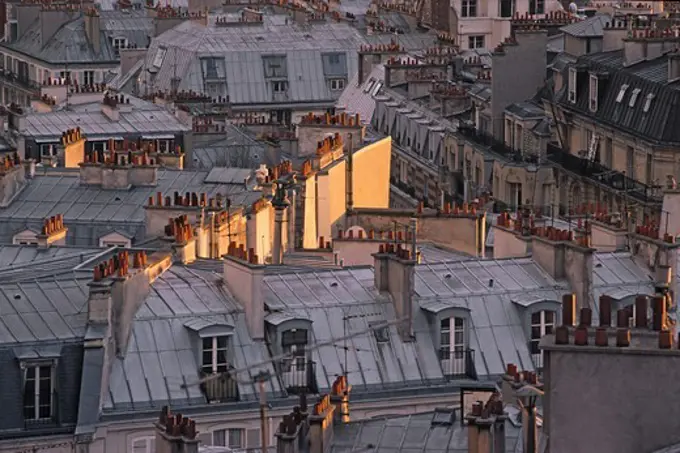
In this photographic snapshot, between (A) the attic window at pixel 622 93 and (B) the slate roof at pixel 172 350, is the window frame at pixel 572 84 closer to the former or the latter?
(A) the attic window at pixel 622 93

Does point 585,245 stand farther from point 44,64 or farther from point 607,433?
point 44,64

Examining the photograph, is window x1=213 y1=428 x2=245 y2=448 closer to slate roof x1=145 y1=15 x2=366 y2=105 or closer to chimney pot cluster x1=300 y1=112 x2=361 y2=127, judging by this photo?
chimney pot cluster x1=300 y1=112 x2=361 y2=127

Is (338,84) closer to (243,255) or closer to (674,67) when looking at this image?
(674,67)

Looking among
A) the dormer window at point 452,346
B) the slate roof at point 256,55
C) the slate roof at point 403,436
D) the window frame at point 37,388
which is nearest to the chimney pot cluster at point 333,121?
the dormer window at point 452,346

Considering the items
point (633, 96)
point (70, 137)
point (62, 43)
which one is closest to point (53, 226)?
point (70, 137)

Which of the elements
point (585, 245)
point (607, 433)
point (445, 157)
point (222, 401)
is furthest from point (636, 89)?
point (607, 433)

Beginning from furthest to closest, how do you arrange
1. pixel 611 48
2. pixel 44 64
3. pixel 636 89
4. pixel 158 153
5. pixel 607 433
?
pixel 44 64, pixel 611 48, pixel 636 89, pixel 158 153, pixel 607 433

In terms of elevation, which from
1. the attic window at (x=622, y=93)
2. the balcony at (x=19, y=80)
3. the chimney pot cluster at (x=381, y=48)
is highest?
the attic window at (x=622, y=93)
